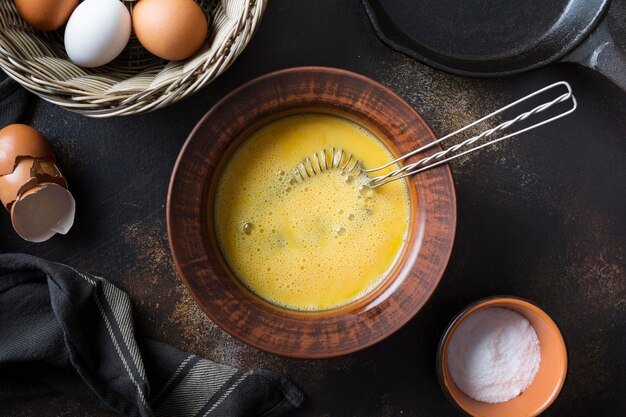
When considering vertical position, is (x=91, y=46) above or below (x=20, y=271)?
above

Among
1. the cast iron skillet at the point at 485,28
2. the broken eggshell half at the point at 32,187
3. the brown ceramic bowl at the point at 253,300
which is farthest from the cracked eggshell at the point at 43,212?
the cast iron skillet at the point at 485,28

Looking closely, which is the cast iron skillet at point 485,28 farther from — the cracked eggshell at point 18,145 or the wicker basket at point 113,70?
the cracked eggshell at point 18,145

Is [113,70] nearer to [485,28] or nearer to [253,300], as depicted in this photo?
[253,300]

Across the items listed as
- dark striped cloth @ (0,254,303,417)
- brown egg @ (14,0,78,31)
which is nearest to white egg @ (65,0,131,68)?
brown egg @ (14,0,78,31)

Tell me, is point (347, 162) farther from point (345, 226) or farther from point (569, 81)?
point (569, 81)

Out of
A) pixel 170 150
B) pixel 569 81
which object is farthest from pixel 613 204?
pixel 170 150

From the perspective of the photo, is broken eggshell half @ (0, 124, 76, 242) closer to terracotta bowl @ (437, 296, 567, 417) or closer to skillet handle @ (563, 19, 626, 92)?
terracotta bowl @ (437, 296, 567, 417)

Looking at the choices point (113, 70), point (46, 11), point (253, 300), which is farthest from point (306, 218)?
point (46, 11)
